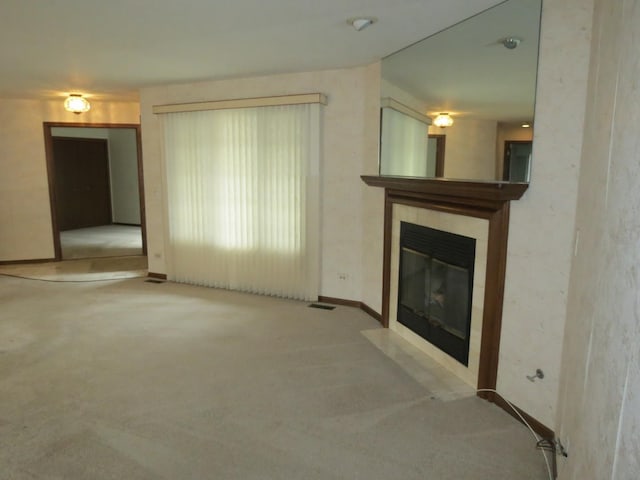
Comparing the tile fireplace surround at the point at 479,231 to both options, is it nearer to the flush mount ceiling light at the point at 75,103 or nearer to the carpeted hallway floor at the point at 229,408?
the carpeted hallway floor at the point at 229,408

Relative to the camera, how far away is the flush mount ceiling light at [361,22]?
2.81 metres

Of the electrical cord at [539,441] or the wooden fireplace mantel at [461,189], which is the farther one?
the wooden fireplace mantel at [461,189]

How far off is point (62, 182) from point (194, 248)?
224 inches

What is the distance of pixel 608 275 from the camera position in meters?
1.31

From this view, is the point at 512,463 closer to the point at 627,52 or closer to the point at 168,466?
the point at 168,466

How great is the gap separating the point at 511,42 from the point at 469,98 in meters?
0.50

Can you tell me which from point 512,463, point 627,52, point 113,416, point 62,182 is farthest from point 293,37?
point 62,182

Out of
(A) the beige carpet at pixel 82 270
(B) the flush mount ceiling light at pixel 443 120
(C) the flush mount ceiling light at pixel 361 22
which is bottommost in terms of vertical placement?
(A) the beige carpet at pixel 82 270

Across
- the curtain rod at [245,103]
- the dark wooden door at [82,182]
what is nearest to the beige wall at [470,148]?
the curtain rod at [245,103]

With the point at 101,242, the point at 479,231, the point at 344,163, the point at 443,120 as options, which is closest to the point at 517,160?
the point at 479,231

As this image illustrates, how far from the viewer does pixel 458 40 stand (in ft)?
9.56

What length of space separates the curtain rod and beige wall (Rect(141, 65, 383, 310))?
118 mm

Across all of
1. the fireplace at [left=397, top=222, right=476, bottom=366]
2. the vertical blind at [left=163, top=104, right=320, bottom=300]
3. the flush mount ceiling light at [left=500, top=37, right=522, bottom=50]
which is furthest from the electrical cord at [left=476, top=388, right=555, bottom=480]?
the vertical blind at [left=163, top=104, right=320, bottom=300]

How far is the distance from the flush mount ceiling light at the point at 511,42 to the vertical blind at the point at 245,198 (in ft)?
6.96
